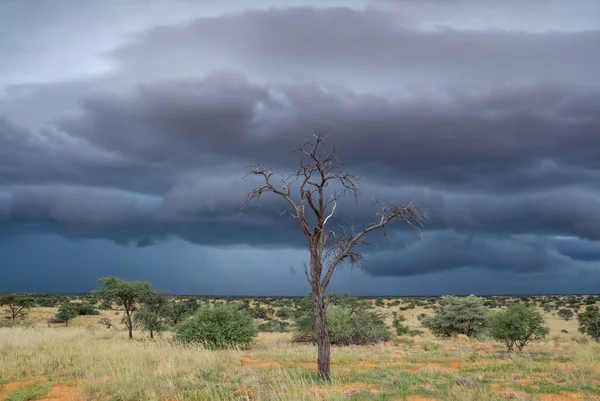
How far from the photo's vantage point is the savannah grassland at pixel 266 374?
44.8ft

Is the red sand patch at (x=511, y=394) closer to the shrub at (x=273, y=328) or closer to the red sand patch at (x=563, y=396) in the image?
the red sand patch at (x=563, y=396)

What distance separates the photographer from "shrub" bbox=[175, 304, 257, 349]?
28.6 m

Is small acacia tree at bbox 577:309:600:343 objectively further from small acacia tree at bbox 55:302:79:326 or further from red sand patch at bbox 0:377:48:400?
small acacia tree at bbox 55:302:79:326

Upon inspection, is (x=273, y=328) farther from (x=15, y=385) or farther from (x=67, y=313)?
(x=15, y=385)

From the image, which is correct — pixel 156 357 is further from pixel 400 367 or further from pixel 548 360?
pixel 548 360

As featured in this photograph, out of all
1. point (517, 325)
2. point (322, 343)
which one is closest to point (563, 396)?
point (322, 343)

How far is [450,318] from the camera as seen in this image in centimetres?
4153

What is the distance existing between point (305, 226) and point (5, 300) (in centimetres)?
5990

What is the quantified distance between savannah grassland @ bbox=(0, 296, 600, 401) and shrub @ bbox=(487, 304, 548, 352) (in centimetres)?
396

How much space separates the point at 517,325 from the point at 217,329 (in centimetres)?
1898

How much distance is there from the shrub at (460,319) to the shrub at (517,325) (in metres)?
9.71

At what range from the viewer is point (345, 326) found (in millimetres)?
36781

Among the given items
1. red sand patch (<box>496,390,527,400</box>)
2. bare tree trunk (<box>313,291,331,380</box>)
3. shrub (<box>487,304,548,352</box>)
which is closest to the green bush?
shrub (<box>487,304,548,352</box>)

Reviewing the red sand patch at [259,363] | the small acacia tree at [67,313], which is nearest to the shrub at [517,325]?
the red sand patch at [259,363]
